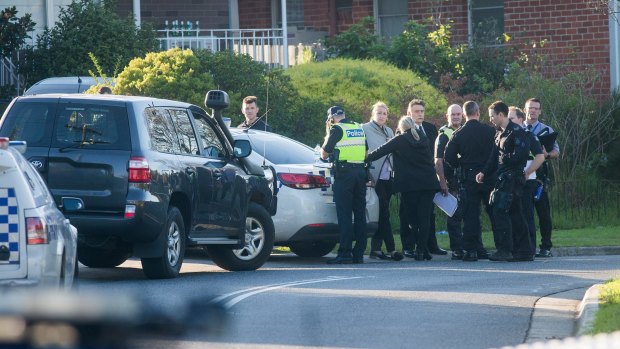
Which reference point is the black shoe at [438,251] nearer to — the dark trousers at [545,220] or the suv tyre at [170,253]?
the dark trousers at [545,220]

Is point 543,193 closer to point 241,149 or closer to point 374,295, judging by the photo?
point 241,149

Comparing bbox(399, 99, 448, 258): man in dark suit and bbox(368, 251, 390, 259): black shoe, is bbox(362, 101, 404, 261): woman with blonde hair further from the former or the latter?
bbox(399, 99, 448, 258): man in dark suit

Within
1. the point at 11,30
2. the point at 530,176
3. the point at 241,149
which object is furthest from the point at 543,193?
the point at 11,30

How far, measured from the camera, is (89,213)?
1116 cm

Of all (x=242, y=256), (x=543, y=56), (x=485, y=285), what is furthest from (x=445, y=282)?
(x=543, y=56)

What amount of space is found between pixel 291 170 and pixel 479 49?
13157 mm

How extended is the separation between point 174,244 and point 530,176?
509 cm

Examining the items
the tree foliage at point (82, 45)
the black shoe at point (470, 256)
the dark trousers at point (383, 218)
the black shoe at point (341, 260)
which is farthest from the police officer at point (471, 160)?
the tree foliage at point (82, 45)

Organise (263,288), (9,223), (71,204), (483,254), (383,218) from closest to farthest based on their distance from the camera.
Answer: (9,223) → (71,204) → (263,288) → (483,254) → (383,218)

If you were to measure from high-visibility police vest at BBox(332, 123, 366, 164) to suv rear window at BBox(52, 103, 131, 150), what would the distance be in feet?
11.8

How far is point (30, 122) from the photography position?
11.4 metres

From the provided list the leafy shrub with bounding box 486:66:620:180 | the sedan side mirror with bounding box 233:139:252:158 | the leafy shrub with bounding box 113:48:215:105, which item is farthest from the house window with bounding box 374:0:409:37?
the sedan side mirror with bounding box 233:139:252:158

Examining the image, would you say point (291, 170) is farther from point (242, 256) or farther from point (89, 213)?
point (89, 213)

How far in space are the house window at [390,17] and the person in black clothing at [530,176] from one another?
14748 mm
